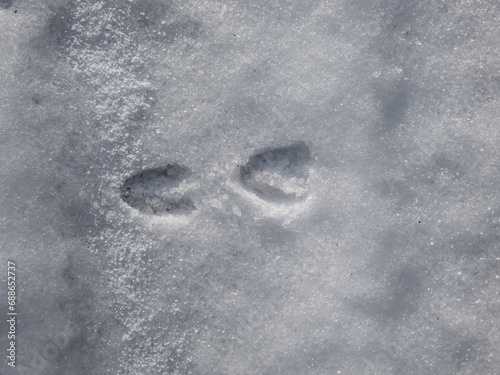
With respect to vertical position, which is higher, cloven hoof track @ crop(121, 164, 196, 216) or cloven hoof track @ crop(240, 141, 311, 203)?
cloven hoof track @ crop(240, 141, 311, 203)

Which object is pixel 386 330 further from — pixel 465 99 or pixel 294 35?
pixel 294 35

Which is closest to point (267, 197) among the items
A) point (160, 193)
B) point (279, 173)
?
point (279, 173)

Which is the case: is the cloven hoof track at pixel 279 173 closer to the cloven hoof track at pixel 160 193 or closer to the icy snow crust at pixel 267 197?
the icy snow crust at pixel 267 197

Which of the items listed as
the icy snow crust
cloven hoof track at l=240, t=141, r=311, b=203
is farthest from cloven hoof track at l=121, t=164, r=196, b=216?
cloven hoof track at l=240, t=141, r=311, b=203

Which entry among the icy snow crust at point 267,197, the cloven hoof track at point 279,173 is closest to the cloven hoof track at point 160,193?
the icy snow crust at point 267,197

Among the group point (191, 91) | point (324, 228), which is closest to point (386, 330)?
point (324, 228)

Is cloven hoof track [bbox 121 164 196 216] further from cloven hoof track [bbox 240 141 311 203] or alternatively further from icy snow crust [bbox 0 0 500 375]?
cloven hoof track [bbox 240 141 311 203]
